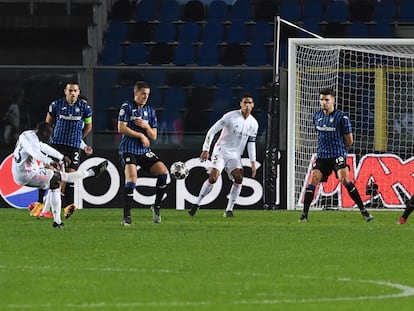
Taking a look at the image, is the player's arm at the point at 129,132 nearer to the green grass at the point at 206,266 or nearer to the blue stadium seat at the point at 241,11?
the green grass at the point at 206,266

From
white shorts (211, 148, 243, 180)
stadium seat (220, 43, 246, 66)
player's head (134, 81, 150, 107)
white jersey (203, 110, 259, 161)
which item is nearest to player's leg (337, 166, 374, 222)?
white jersey (203, 110, 259, 161)

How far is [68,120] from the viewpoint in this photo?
61.0 feet

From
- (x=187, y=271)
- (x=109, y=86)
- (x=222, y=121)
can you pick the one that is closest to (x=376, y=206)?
(x=222, y=121)

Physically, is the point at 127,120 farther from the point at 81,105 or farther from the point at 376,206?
the point at 376,206

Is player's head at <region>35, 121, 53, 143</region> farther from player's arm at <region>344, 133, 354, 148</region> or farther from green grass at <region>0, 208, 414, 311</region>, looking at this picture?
player's arm at <region>344, 133, 354, 148</region>

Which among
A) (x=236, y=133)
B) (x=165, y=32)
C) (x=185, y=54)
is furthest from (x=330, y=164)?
(x=165, y=32)

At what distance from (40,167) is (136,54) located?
11.7 metres

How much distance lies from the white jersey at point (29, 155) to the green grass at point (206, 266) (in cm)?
64

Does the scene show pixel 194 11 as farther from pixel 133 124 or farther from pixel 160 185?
pixel 133 124

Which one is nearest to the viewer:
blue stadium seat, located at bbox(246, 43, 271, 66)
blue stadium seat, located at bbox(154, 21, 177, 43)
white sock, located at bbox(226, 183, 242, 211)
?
white sock, located at bbox(226, 183, 242, 211)

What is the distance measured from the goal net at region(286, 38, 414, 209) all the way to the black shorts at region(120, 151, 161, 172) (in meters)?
5.01

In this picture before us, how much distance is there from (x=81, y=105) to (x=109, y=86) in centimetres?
581

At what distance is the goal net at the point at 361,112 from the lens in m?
22.1

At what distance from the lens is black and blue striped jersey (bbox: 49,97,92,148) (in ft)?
61.0
